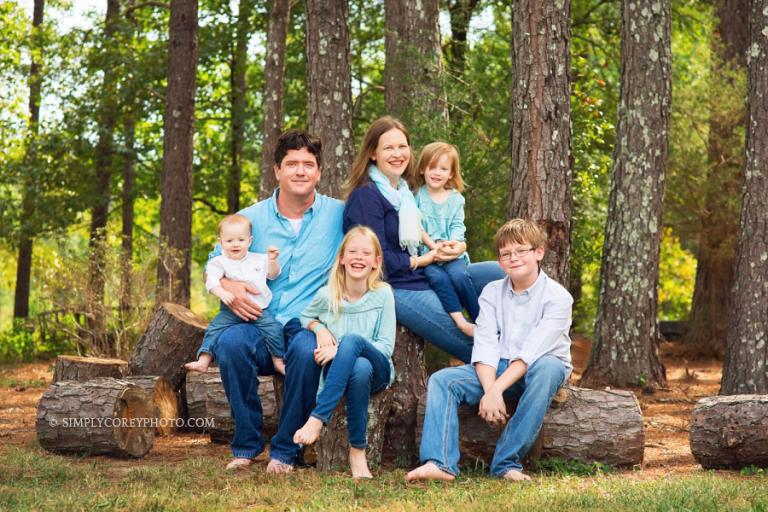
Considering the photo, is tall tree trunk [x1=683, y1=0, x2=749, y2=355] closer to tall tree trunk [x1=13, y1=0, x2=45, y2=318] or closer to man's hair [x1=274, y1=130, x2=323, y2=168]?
man's hair [x1=274, y1=130, x2=323, y2=168]

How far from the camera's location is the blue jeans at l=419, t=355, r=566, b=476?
5484mm

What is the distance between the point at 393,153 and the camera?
5.91 meters

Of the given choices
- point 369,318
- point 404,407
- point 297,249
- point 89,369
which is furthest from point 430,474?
point 89,369

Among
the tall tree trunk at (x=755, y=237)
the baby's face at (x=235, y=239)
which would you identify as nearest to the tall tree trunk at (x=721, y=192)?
the tall tree trunk at (x=755, y=237)

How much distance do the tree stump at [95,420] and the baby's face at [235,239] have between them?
1.46m

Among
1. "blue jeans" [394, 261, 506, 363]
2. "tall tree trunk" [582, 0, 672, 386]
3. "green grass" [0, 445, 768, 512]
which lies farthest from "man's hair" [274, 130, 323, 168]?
"tall tree trunk" [582, 0, 672, 386]

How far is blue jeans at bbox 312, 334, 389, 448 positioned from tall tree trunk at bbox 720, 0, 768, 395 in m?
3.90

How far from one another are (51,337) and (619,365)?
9350 mm

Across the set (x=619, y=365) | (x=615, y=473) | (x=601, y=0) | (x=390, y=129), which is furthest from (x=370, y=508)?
(x=601, y=0)

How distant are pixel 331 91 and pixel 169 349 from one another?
3.26 meters

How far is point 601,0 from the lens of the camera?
17.3 meters

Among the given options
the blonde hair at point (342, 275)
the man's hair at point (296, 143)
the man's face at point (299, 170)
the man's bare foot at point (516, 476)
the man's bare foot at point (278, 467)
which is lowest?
the man's bare foot at point (278, 467)

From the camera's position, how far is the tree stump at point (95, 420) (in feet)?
21.1

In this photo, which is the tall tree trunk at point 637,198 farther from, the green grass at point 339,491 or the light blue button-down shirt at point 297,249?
the light blue button-down shirt at point 297,249
